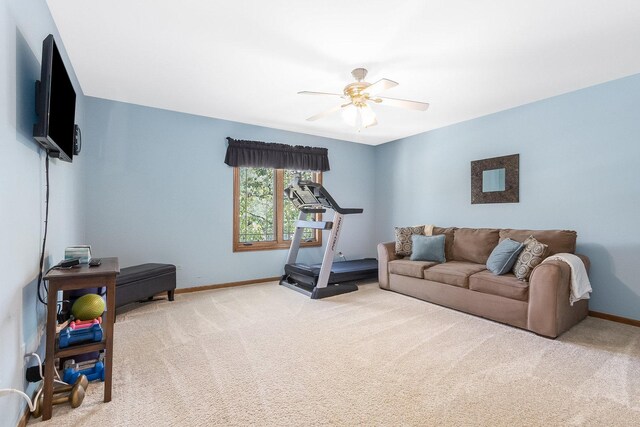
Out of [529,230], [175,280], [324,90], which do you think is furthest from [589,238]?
[175,280]

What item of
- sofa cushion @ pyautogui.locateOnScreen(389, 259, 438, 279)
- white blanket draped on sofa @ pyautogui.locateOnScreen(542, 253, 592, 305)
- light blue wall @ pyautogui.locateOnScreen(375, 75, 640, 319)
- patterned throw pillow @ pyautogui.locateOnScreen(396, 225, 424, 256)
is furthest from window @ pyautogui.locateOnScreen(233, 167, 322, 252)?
white blanket draped on sofa @ pyautogui.locateOnScreen(542, 253, 592, 305)

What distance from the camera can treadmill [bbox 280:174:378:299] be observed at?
4.11m

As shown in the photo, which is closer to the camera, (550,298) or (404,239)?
(550,298)

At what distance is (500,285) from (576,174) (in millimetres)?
1629

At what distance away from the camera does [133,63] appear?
9.50 ft

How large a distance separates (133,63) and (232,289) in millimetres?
2973

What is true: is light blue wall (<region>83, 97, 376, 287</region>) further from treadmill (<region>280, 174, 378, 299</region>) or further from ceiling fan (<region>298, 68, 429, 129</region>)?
ceiling fan (<region>298, 68, 429, 129</region>)

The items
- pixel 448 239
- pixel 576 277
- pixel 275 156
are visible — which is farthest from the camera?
pixel 275 156

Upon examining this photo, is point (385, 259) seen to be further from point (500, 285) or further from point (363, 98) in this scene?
point (363, 98)

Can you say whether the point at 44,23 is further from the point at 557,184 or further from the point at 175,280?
the point at 557,184

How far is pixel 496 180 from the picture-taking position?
4246mm

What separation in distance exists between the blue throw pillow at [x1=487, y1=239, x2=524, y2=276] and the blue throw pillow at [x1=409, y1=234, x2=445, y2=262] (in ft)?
2.69

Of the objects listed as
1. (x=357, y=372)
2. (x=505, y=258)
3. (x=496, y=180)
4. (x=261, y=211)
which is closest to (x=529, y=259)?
(x=505, y=258)

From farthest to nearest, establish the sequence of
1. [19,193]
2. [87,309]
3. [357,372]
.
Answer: [357,372]
[87,309]
[19,193]
